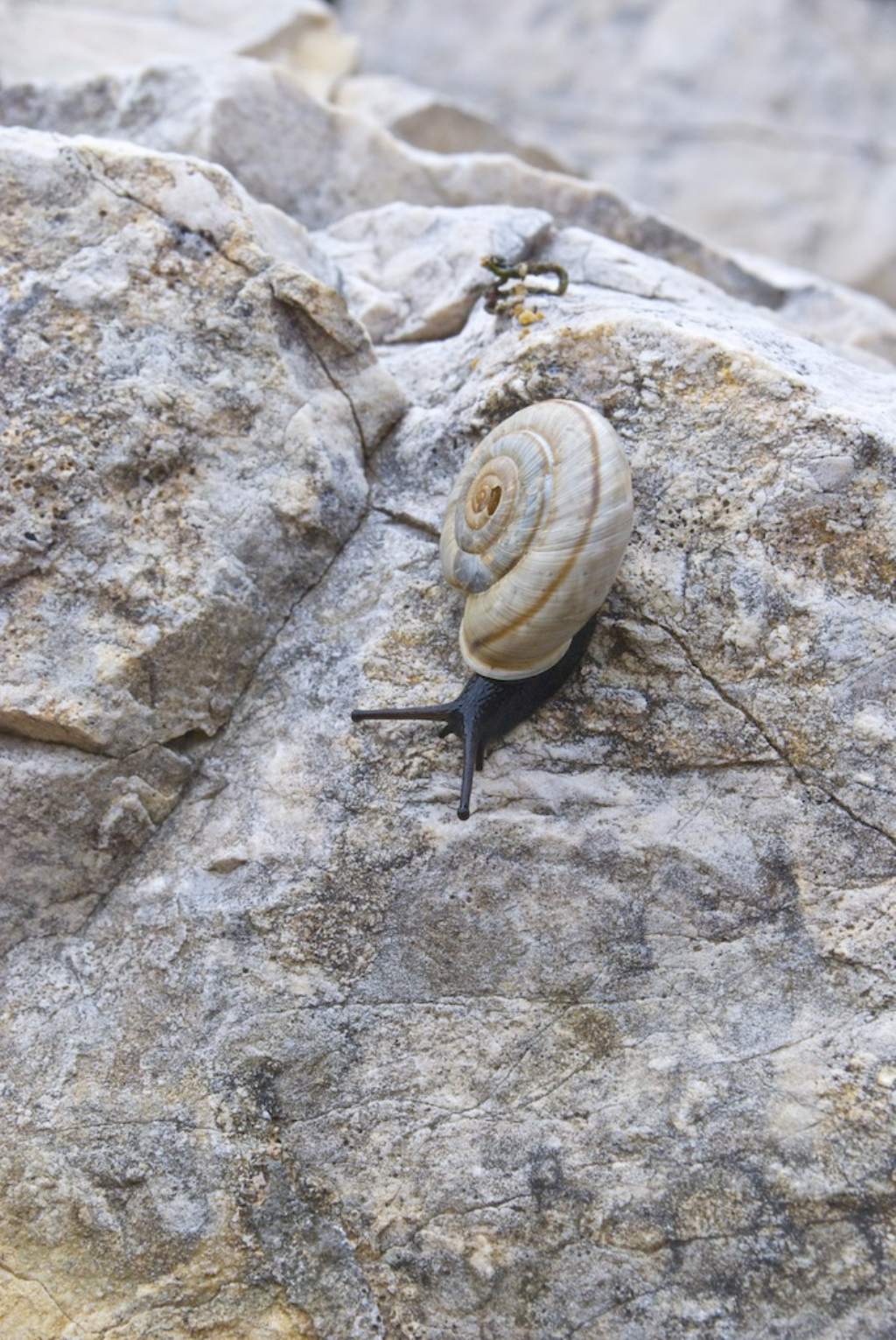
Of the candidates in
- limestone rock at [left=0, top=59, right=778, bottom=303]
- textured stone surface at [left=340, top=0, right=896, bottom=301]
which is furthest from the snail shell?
textured stone surface at [left=340, top=0, right=896, bottom=301]

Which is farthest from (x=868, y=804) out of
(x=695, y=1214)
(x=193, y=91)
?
(x=193, y=91)

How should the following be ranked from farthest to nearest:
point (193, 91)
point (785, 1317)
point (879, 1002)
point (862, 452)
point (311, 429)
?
1. point (193, 91)
2. point (311, 429)
3. point (862, 452)
4. point (879, 1002)
5. point (785, 1317)

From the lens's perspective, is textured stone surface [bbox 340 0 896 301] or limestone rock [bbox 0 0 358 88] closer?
limestone rock [bbox 0 0 358 88]

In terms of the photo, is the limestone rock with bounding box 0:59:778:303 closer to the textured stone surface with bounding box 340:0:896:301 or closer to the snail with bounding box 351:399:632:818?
the snail with bounding box 351:399:632:818

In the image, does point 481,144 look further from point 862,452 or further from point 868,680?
point 868,680

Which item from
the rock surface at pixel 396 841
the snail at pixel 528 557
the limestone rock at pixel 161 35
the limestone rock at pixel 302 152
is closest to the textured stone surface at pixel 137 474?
the rock surface at pixel 396 841

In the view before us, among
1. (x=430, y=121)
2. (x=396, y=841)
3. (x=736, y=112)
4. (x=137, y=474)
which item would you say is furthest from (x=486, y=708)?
(x=736, y=112)

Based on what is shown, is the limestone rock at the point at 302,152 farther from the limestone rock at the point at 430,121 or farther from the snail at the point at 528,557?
the snail at the point at 528,557
